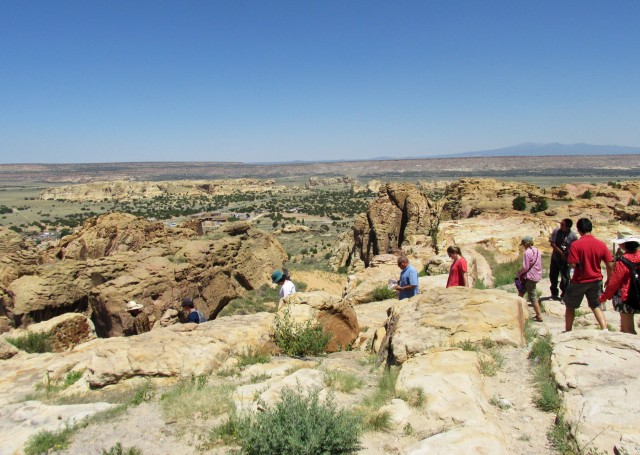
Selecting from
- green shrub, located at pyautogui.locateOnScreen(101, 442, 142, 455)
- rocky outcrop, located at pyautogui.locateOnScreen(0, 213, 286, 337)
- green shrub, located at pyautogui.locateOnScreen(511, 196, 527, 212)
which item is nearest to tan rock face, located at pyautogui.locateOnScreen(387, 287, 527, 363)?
green shrub, located at pyautogui.locateOnScreen(101, 442, 142, 455)

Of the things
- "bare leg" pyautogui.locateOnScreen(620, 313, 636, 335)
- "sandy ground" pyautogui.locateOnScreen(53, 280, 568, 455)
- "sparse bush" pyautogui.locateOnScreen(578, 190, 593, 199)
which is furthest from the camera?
"sparse bush" pyautogui.locateOnScreen(578, 190, 593, 199)

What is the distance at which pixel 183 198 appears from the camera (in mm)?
123312

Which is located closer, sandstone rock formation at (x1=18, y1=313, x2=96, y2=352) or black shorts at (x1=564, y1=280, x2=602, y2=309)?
black shorts at (x1=564, y1=280, x2=602, y2=309)

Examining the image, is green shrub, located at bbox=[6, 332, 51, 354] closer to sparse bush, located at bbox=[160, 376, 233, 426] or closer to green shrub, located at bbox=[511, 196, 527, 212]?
sparse bush, located at bbox=[160, 376, 233, 426]

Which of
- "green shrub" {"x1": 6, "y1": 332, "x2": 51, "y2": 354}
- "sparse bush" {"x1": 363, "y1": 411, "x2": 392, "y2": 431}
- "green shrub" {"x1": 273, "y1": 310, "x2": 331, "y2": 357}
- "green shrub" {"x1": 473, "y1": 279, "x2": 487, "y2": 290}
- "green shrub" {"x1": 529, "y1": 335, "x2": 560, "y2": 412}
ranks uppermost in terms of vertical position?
"green shrub" {"x1": 529, "y1": 335, "x2": 560, "y2": 412}

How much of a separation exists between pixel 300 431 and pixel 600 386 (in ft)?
10.7

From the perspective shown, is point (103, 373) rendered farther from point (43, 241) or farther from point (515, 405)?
point (43, 241)

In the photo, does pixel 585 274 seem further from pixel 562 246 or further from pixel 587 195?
pixel 587 195

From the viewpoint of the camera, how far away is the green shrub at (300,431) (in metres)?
4.05

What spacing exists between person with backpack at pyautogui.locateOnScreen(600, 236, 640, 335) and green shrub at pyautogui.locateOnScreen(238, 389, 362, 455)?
4451 millimetres

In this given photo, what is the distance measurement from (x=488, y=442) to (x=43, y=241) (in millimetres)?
59190

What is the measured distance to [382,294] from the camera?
1349 centimetres

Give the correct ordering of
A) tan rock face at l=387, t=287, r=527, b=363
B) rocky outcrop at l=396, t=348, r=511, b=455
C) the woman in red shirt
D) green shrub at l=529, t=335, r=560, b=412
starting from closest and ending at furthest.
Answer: rocky outcrop at l=396, t=348, r=511, b=455 < green shrub at l=529, t=335, r=560, b=412 < tan rock face at l=387, t=287, r=527, b=363 < the woman in red shirt

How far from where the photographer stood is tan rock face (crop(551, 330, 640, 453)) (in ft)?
12.3
